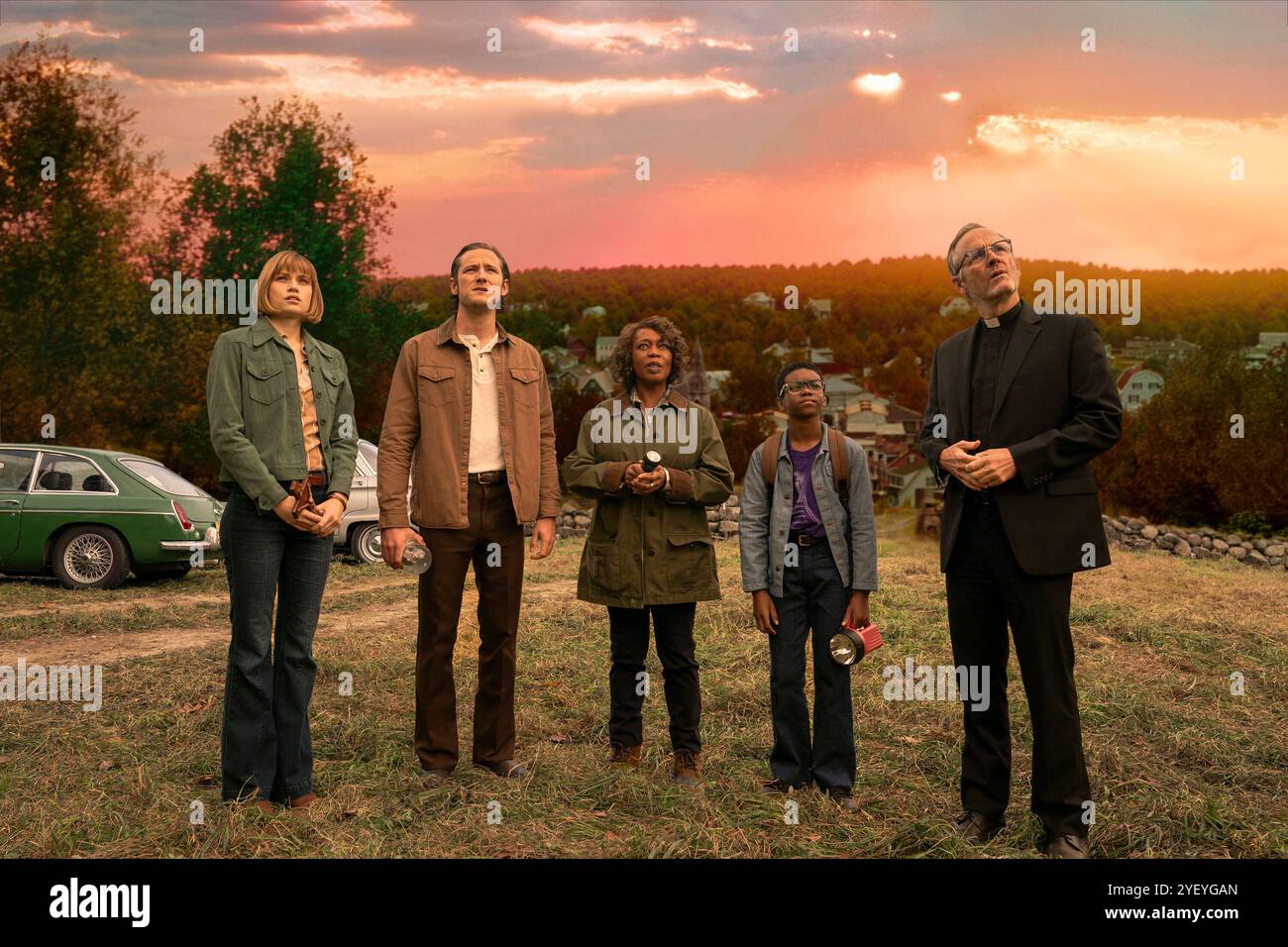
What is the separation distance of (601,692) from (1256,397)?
26180 mm

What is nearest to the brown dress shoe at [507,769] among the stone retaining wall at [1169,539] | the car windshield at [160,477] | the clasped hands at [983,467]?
the clasped hands at [983,467]

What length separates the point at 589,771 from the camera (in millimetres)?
4426

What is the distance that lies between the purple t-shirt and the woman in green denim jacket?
175 cm

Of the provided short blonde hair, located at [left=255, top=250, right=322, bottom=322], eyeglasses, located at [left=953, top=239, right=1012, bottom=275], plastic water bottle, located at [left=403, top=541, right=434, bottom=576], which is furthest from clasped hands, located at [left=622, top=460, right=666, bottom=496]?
eyeglasses, located at [left=953, top=239, right=1012, bottom=275]

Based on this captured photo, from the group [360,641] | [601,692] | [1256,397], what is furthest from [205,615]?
[1256,397]

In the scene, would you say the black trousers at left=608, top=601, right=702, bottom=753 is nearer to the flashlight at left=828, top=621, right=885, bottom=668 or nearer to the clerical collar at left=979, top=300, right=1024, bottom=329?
the flashlight at left=828, top=621, right=885, bottom=668

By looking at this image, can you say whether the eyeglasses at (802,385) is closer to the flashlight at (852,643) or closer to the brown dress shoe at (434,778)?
the flashlight at (852,643)

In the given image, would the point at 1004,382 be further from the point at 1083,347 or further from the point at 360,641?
the point at 360,641

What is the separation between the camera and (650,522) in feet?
14.4

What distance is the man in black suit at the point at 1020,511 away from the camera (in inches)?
135

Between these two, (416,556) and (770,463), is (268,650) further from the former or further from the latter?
(770,463)

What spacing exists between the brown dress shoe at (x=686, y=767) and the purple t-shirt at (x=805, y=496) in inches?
42.6

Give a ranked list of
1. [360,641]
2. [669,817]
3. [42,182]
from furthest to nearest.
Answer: [42,182] → [360,641] → [669,817]

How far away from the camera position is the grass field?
144 inches
